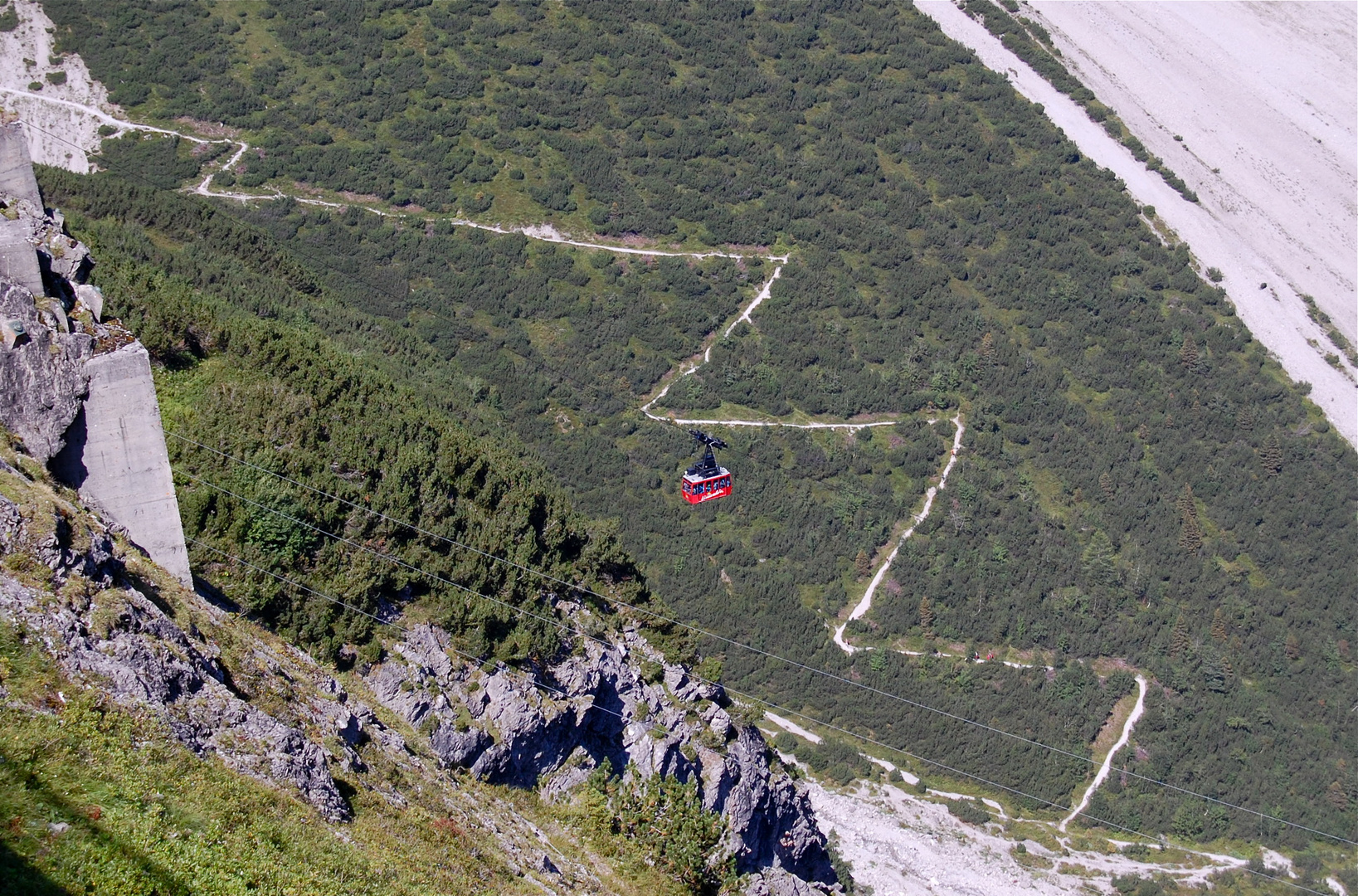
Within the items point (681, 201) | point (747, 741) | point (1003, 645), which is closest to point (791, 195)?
point (681, 201)

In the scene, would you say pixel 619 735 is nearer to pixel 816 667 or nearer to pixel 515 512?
pixel 515 512

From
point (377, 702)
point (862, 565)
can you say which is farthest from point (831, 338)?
point (377, 702)

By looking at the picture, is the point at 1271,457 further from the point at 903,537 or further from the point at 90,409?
the point at 90,409

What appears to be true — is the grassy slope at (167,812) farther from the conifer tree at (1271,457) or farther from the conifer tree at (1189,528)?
the conifer tree at (1271,457)

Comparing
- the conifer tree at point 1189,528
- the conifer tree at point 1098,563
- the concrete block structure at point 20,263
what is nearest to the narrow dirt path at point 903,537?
the conifer tree at point 1098,563

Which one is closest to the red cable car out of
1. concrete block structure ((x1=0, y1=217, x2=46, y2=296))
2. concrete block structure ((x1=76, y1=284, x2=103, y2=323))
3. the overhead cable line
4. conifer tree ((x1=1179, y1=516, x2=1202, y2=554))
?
concrete block structure ((x1=76, y1=284, x2=103, y2=323))

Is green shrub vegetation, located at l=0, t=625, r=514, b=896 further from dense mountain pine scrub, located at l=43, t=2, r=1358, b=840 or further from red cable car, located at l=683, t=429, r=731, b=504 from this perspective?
red cable car, located at l=683, t=429, r=731, b=504
